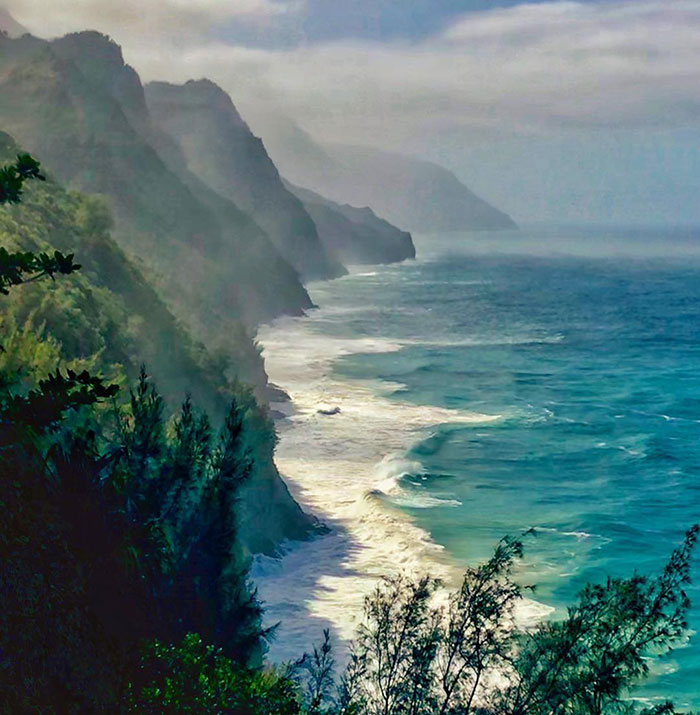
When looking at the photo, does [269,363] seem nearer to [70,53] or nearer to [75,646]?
[70,53]

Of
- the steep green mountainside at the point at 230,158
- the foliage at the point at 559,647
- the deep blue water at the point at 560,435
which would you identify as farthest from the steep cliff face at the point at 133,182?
the foliage at the point at 559,647

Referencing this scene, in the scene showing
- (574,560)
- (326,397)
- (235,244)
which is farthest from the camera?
(235,244)

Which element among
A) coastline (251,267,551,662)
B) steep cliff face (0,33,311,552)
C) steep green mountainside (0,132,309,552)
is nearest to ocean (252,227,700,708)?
coastline (251,267,551,662)

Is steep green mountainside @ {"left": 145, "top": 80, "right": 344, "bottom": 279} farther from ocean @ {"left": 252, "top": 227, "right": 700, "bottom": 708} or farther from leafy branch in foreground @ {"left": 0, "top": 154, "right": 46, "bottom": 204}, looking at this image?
leafy branch in foreground @ {"left": 0, "top": 154, "right": 46, "bottom": 204}

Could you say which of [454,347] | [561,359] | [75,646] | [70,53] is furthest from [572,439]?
[70,53]

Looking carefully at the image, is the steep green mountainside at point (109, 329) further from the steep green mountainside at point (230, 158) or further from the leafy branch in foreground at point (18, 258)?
the steep green mountainside at point (230, 158)
